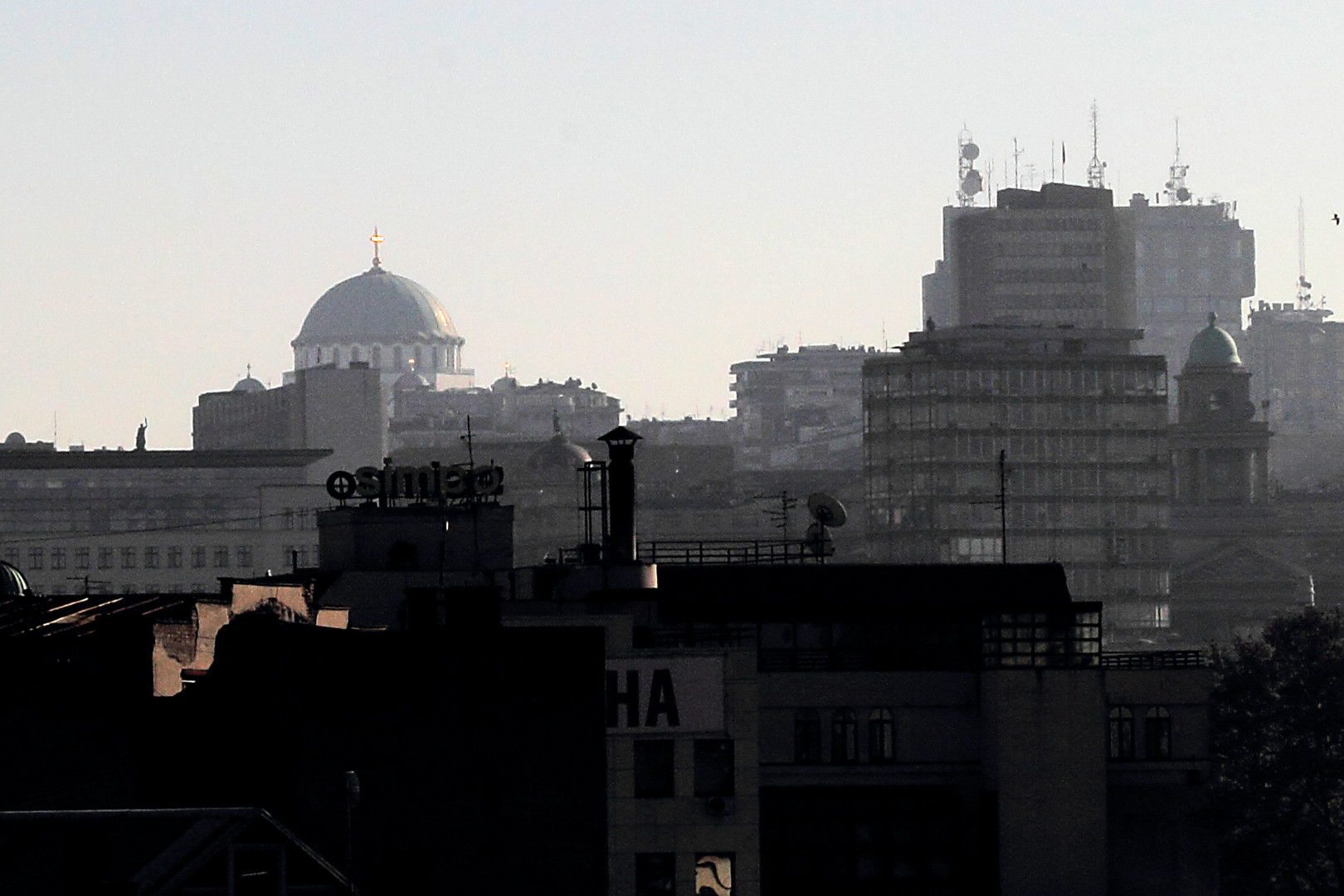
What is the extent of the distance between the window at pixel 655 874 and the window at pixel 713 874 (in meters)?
0.64

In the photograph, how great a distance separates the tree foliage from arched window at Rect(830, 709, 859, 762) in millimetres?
18207

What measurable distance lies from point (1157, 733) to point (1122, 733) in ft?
5.49

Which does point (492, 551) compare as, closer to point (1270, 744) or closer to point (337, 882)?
point (1270, 744)

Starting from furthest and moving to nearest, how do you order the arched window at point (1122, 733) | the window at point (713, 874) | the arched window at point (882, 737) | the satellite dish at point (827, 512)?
the satellite dish at point (827, 512), the arched window at point (1122, 733), the arched window at point (882, 737), the window at point (713, 874)

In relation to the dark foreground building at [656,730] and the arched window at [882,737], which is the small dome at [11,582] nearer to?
the dark foreground building at [656,730]

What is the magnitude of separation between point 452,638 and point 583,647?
3328 mm

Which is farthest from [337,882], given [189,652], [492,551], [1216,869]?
[492,551]

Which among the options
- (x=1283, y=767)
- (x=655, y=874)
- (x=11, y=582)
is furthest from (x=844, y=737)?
(x=11, y=582)

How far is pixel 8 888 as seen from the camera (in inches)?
2680

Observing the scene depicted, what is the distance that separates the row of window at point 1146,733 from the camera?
4498 inches

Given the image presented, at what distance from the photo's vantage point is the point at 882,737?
112 metres

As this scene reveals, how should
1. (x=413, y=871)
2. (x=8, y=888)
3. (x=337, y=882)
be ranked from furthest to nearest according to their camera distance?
(x=413, y=871)
(x=8, y=888)
(x=337, y=882)

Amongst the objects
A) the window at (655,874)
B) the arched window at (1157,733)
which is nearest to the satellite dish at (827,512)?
the arched window at (1157,733)

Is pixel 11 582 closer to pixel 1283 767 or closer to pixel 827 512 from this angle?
pixel 827 512
